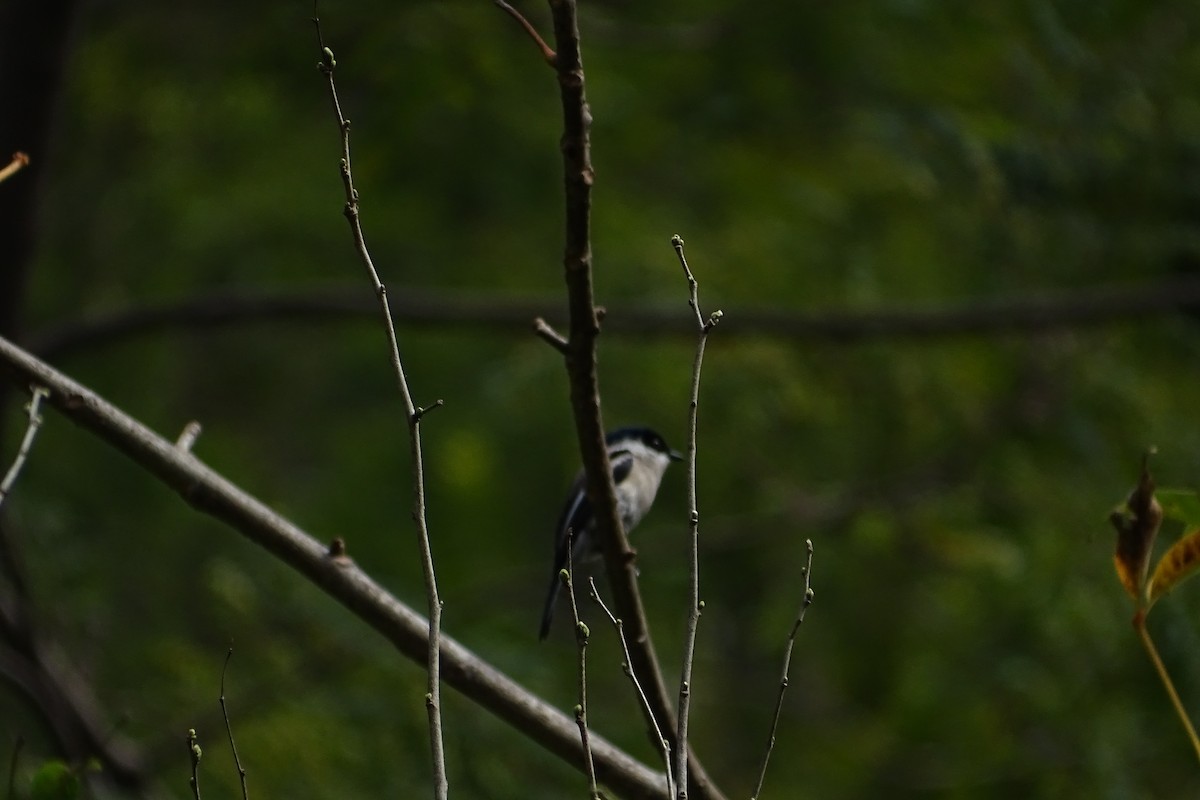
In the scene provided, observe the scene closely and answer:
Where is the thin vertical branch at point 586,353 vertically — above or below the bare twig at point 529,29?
below

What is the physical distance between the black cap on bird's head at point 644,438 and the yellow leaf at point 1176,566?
111 inches

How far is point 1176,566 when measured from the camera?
228 cm

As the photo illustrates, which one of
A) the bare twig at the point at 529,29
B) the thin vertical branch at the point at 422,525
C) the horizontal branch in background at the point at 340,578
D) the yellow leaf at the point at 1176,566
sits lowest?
the horizontal branch in background at the point at 340,578

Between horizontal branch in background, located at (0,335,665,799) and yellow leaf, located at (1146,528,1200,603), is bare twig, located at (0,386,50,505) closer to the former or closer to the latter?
horizontal branch in background, located at (0,335,665,799)

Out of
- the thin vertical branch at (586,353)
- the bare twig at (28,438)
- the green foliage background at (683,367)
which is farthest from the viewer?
the green foliage background at (683,367)

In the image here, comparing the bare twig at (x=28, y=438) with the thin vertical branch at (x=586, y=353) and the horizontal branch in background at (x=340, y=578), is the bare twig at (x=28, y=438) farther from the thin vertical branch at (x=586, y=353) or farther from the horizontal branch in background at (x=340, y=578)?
the thin vertical branch at (x=586, y=353)

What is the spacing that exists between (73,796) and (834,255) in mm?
5722

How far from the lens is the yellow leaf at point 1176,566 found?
227 cm

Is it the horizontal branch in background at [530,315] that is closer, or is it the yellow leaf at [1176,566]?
the yellow leaf at [1176,566]

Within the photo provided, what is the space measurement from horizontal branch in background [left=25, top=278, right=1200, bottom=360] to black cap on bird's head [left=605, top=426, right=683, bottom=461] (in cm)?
63

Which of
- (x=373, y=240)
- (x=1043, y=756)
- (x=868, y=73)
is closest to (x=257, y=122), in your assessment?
(x=373, y=240)

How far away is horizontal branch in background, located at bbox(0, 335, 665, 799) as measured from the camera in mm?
2814

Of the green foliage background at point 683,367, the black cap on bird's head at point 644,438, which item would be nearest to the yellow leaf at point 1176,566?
the black cap on bird's head at point 644,438

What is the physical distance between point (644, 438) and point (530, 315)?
2.67 ft
